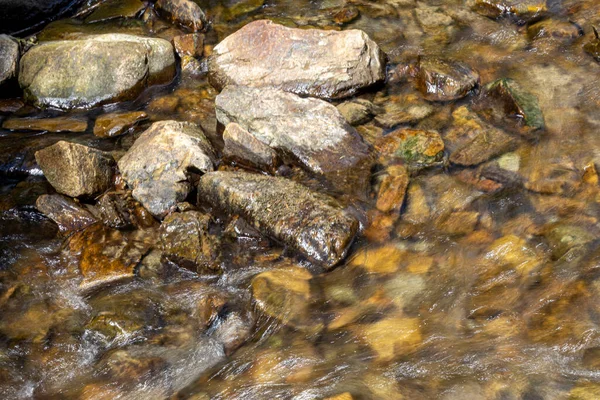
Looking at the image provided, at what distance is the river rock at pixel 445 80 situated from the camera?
236 inches

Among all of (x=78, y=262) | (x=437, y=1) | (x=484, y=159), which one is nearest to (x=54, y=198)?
(x=78, y=262)

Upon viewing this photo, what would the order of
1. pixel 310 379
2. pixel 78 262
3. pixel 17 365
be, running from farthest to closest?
pixel 78 262, pixel 17 365, pixel 310 379

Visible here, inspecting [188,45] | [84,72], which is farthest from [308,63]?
[84,72]

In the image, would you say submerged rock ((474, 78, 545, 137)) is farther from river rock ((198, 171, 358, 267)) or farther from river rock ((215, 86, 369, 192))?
river rock ((198, 171, 358, 267))

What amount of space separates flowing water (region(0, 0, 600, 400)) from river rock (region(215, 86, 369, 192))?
0.29m

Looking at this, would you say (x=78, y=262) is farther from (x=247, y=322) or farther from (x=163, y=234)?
(x=247, y=322)

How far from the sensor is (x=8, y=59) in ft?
21.0

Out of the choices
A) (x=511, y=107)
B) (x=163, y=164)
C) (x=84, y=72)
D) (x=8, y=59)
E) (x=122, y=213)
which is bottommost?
(x=122, y=213)

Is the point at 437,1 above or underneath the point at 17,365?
above

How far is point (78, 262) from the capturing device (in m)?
4.57

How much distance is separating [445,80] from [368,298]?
3016 millimetres

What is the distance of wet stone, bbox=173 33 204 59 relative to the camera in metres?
6.99

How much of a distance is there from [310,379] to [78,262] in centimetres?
228

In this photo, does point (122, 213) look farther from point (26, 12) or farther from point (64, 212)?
point (26, 12)
